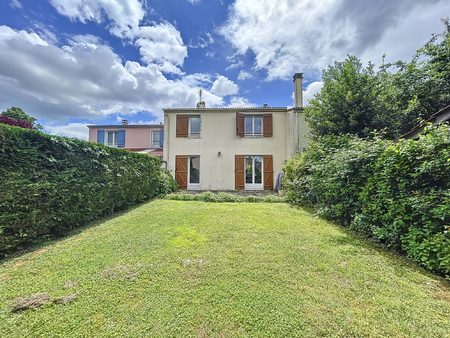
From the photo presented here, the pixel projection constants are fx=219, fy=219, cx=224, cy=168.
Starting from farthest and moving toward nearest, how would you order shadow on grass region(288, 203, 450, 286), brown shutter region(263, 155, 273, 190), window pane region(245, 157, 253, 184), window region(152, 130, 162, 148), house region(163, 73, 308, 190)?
window region(152, 130, 162, 148) → window pane region(245, 157, 253, 184) → house region(163, 73, 308, 190) → brown shutter region(263, 155, 273, 190) → shadow on grass region(288, 203, 450, 286)

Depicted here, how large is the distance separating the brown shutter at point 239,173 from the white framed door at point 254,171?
1.28 feet

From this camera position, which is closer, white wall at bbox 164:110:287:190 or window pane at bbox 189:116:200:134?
white wall at bbox 164:110:287:190

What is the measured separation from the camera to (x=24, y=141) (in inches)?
178

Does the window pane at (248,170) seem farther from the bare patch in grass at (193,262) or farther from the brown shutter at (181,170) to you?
the bare patch in grass at (193,262)

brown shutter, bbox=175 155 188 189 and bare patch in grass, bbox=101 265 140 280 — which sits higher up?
brown shutter, bbox=175 155 188 189

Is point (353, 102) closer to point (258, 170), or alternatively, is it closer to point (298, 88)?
point (298, 88)

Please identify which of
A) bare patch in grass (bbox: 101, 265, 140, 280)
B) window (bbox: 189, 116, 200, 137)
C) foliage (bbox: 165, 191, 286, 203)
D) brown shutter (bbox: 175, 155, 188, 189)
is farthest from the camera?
window (bbox: 189, 116, 200, 137)

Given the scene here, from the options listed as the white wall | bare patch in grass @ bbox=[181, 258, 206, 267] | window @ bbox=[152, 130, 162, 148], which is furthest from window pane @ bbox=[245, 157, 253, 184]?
bare patch in grass @ bbox=[181, 258, 206, 267]

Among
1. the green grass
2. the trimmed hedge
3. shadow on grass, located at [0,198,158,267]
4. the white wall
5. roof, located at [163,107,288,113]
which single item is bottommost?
the green grass

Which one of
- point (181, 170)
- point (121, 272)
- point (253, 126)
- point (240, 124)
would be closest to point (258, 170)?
point (253, 126)

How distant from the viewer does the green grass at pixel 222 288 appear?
231cm

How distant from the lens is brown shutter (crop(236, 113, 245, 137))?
16.6m

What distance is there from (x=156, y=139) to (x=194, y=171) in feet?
24.6

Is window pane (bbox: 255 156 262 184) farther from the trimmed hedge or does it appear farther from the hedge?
the trimmed hedge
